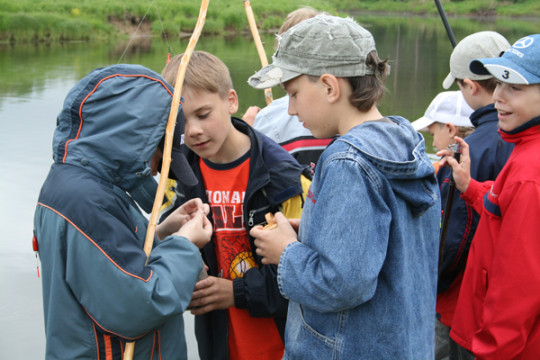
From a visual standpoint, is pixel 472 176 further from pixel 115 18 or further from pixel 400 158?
pixel 115 18

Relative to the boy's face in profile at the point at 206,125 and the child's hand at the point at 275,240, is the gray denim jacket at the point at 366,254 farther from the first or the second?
the boy's face in profile at the point at 206,125

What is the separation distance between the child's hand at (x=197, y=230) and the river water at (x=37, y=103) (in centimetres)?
114

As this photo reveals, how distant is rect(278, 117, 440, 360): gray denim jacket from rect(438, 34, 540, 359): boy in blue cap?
41 centimetres

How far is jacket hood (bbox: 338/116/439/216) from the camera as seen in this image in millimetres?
1386

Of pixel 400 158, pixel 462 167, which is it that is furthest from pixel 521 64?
pixel 400 158

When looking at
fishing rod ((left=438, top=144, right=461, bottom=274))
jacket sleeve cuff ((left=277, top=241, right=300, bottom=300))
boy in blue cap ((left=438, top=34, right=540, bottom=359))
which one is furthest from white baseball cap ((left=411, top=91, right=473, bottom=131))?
jacket sleeve cuff ((left=277, top=241, right=300, bottom=300))

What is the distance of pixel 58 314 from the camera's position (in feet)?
5.07

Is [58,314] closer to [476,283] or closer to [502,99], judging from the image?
[476,283]

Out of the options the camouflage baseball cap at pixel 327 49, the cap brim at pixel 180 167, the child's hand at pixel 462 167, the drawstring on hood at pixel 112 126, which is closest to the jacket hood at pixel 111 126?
the drawstring on hood at pixel 112 126

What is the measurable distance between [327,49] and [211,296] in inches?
39.9

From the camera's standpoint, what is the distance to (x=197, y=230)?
5.96 feet

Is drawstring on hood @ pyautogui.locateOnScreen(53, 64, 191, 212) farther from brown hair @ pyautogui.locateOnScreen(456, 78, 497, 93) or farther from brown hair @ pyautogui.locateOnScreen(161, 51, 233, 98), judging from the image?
brown hair @ pyautogui.locateOnScreen(456, 78, 497, 93)

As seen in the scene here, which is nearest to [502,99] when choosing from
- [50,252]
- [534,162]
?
[534,162]

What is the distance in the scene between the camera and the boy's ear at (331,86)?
1500 mm
